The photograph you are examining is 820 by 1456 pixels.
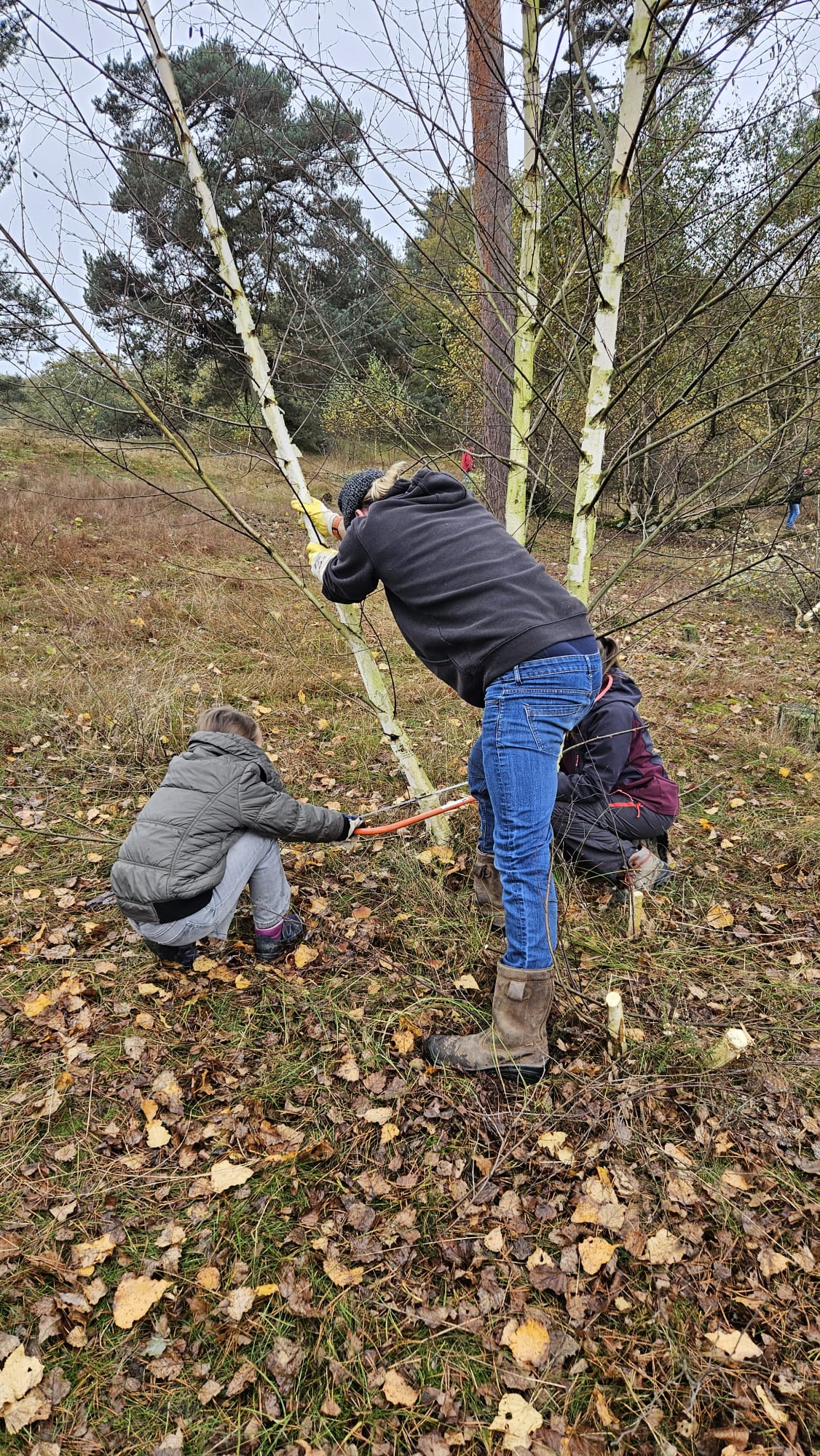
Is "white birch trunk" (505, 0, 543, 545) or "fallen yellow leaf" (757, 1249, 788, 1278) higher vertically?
"white birch trunk" (505, 0, 543, 545)

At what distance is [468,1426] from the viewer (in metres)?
1.67

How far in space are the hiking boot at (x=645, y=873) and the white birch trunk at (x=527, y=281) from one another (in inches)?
67.8

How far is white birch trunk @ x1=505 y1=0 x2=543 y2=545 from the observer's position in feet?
8.95

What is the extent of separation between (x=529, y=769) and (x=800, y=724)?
11.6 feet

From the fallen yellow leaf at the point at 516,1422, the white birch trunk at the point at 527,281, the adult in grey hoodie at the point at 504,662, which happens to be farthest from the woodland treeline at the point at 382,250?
the fallen yellow leaf at the point at 516,1422

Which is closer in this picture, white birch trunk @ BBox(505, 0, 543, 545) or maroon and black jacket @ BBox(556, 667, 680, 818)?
white birch trunk @ BBox(505, 0, 543, 545)

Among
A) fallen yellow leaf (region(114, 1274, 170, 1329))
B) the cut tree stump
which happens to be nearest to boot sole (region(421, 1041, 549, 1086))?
fallen yellow leaf (region(114, 1274, 170, 1329))

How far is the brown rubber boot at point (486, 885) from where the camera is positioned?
3377 millimetres

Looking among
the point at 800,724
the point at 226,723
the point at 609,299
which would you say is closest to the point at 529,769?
the point at 226,723

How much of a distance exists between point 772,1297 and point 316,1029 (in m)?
1.62

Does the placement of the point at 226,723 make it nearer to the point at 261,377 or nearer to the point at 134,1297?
the point at 261,377

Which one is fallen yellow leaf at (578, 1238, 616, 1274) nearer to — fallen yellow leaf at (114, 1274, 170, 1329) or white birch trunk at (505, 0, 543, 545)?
fallen yellow leaf at (114, 1274, 170, 1329)

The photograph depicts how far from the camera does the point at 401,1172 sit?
223cm

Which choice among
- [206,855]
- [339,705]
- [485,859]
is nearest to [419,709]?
[339,705]
